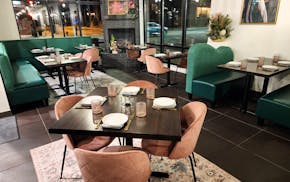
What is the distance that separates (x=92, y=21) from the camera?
7230 millimetres

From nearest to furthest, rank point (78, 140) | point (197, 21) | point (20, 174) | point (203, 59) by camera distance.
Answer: point (78, 140)
point (20, 174)
point (203, 59)
point (197, 21)

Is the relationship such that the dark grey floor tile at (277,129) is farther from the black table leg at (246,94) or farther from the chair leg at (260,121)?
the black table leg at (246,94)

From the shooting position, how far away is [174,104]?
179 centimetres

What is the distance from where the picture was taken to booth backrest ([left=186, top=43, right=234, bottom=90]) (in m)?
3.54

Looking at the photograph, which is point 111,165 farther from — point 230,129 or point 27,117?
point 27,117

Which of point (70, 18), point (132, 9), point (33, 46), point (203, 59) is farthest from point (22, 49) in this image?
point (203, 59)

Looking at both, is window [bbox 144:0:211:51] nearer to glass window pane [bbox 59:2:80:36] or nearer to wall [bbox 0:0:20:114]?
glass window pane [bbox 59:2:80:36]

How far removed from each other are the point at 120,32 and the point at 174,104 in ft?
20.0

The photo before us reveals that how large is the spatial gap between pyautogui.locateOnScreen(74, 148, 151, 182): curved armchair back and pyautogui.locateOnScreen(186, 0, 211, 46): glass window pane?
4.70 metres

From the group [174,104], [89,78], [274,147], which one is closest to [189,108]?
[174,104]

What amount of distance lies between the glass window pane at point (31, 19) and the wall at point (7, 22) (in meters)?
0.21

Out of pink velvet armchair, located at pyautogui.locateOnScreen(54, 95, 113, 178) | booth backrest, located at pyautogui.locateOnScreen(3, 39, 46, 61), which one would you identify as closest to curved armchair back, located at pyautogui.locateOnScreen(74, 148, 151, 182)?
pink velvet armchair, located at pyautogui.locateOnScreen(54, 95, 113, 178)

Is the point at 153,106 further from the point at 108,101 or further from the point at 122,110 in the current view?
the point at 108,101

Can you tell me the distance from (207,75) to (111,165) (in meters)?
3.16
